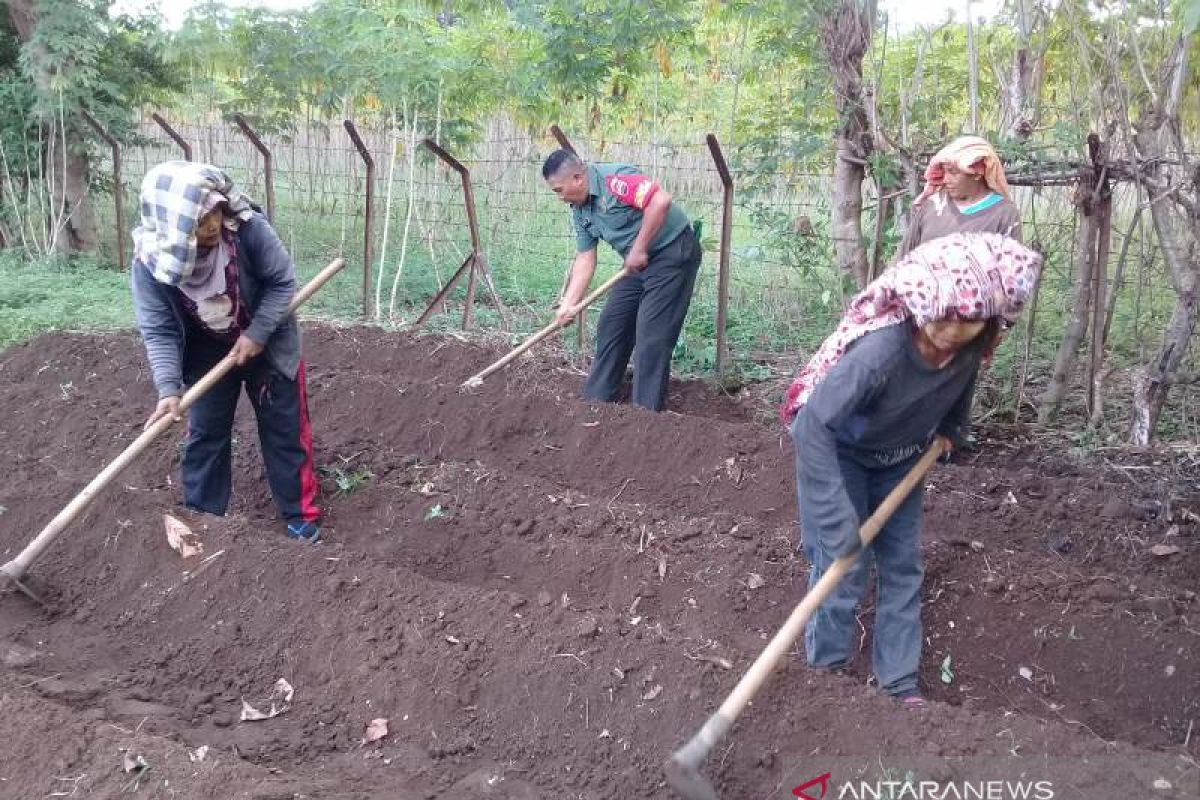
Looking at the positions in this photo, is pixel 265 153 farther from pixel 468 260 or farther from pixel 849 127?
pixel 849 127

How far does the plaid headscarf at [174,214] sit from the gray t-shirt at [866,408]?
7.63ft

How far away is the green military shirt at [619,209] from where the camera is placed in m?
5.52

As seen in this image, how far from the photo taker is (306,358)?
7.26 meters

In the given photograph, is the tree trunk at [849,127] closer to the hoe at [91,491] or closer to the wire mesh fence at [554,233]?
the wire mesh fence at [554,233]

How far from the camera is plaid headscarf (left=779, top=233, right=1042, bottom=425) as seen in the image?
254 centimetres

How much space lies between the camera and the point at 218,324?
4082 mm

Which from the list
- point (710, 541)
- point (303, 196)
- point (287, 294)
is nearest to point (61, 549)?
point (287, 294)

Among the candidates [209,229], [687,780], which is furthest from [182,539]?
[687,780]

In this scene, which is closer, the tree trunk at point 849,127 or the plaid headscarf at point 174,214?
the plaid headscarf at point 174,214

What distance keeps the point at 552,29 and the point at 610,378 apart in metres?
3.49

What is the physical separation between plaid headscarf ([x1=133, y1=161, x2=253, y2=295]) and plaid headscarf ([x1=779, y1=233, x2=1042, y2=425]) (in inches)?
97.7

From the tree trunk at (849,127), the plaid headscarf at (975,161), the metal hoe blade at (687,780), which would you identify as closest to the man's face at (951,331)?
the metal hoe blade at (687,780)

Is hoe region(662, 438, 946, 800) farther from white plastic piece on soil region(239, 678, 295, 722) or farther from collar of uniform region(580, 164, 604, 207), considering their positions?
collar of uniform region(580, 164, 604, 207)

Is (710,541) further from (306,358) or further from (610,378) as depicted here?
(306,358)
